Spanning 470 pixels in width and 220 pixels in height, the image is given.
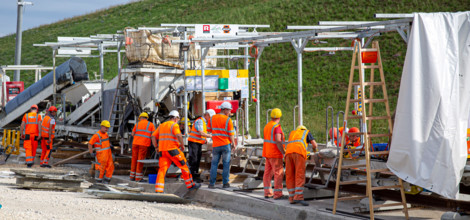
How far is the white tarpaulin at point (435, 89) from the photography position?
8.25m

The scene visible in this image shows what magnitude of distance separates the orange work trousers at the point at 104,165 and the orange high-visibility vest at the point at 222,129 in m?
3.37

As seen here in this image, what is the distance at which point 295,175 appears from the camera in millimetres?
10297

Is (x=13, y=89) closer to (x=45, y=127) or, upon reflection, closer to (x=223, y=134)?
(x=45, y=127)

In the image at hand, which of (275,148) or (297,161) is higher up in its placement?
(275,148)

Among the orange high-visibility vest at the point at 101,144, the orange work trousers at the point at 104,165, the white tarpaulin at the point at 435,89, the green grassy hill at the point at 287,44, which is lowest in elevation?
the orange work trousers at the point at 104,165

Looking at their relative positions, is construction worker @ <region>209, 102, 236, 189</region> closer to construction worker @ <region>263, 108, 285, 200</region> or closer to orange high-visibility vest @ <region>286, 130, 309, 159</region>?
construction worker @ <region>263, 108, 285, 200</region>

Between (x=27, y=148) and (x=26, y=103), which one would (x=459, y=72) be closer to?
(x=27, y=148)

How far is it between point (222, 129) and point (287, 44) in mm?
31496

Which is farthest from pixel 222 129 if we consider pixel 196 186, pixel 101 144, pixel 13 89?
pixel 13 89

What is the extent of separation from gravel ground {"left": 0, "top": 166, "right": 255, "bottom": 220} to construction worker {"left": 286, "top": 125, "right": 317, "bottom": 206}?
99 cm

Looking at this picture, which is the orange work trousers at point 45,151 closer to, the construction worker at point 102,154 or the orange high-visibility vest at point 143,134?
the construction worker at point 102,154

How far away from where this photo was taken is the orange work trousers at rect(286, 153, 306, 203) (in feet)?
33.1

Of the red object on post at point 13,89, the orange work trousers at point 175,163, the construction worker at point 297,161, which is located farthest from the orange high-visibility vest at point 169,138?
the red object on post at point 13,89

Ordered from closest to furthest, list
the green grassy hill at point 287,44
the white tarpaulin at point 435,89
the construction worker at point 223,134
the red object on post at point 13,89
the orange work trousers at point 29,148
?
the white tarpaulin at point 435,89 → the construction worker at point 223,134 → the orange work trousers at point 29,148 → the red object on post at point 13,89 → the green grassy hill at point 287,44
